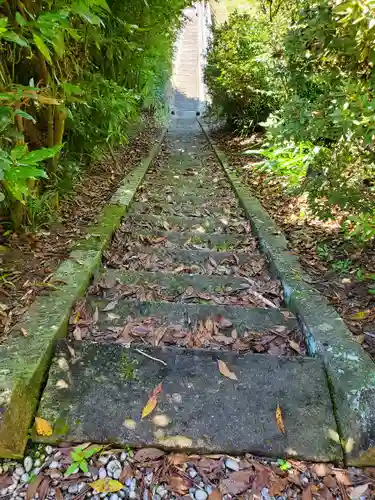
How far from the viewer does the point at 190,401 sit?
162 centimetres

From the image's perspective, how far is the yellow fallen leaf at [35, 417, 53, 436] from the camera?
1.50 meters

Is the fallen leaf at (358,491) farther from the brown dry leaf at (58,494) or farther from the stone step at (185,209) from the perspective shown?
the stone step at (185,209)

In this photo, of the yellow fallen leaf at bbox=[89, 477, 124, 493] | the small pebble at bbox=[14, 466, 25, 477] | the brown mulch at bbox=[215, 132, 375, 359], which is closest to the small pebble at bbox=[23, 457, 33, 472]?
the small pebble at bbox=[14, 466, 25, 477]

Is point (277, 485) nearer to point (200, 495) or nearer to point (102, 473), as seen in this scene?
point (200, 495)

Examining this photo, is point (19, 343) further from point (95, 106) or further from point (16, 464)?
point (95, 106)

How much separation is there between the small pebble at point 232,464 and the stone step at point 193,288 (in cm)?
109

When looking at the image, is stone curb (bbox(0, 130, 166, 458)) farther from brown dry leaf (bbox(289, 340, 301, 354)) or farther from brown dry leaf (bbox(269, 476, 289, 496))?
brown dry leaf (bbox(289, 340, 301, 354))

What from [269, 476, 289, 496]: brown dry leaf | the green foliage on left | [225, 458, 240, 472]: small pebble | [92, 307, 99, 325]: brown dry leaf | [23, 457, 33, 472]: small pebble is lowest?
[92, 307, 99, 325]: brown dry leaf

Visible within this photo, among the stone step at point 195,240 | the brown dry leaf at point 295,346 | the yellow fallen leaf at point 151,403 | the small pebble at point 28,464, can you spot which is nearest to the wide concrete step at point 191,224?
the stone step at point 195,240

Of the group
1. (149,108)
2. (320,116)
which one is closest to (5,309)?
(320,116)

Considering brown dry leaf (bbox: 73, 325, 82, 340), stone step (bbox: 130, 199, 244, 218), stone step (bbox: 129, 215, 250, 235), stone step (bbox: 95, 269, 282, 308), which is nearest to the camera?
brown dry leaf (bbox: 73, 325, 82, 340)

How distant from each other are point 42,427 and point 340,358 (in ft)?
4.10

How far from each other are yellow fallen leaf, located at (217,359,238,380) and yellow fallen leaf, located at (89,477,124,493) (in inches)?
23.0

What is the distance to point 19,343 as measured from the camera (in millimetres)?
1760
